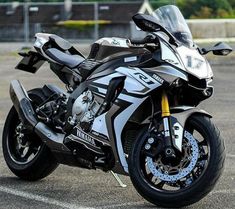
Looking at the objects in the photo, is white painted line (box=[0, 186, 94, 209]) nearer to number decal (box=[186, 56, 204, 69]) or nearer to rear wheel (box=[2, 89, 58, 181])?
rear wheel (box=[2, 89, 58, 181])

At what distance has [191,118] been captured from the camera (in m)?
5.95

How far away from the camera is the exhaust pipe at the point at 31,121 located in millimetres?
6672

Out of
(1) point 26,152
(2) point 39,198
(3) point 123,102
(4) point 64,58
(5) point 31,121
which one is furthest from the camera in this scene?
(1) point 26,152

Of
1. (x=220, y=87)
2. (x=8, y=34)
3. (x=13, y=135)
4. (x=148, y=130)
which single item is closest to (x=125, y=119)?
(x=148, y=130)

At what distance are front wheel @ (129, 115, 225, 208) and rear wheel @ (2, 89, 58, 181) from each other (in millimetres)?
1226

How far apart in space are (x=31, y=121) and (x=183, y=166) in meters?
1.73

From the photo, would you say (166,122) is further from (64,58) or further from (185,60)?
(64,58)

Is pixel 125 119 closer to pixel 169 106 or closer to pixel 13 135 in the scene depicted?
pixel 169 106

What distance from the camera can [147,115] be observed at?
6168 mm

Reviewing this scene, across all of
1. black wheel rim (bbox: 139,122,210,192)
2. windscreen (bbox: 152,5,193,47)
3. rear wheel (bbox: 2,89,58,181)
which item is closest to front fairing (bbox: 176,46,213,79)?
windscreen (bbox: 152,5,193,47)

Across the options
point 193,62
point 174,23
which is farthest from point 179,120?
point 174,23

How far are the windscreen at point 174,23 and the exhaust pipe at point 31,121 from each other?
1334 mm

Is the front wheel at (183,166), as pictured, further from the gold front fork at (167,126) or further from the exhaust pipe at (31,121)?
the exhaust pipe at (31,121)

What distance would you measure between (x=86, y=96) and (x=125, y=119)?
56 cm
